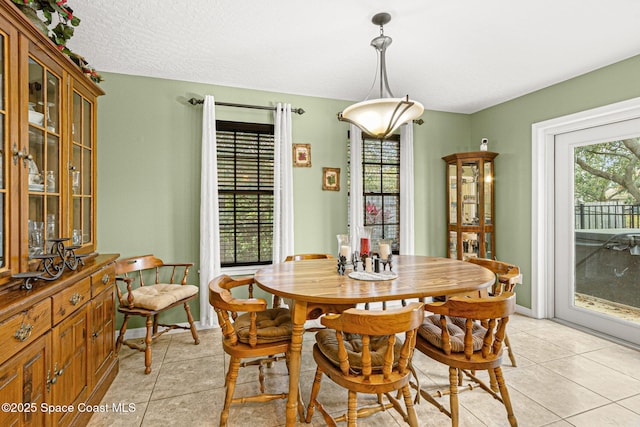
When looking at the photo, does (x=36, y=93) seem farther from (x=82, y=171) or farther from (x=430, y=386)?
(x=430, y=386)

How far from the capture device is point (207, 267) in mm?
3432

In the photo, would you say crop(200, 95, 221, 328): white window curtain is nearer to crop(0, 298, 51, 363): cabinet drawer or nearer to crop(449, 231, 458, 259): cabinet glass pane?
crop(0, 298, 51, 363): cabinet drawer

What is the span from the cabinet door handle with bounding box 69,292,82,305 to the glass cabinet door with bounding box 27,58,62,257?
0.29 meters

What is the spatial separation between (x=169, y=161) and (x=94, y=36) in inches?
48.7

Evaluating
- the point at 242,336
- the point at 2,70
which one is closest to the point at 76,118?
the point at 2,70

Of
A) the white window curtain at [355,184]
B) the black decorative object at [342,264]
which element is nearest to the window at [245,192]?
the white window curtain at [355,184]

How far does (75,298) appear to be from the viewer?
180 cm

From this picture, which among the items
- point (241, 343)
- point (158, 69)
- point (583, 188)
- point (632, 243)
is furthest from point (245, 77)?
point (632, 243)

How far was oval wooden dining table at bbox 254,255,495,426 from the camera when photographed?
181 cm

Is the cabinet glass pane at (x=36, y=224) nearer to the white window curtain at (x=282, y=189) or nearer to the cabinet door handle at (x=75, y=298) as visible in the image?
the cabinet door handle at (x=75, y=298)

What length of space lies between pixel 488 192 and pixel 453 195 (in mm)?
433

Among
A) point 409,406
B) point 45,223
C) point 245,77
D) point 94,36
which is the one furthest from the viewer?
point 245,77

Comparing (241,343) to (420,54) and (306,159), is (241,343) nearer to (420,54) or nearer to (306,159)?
(306,159)

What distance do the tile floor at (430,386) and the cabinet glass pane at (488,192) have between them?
5.32 ft
